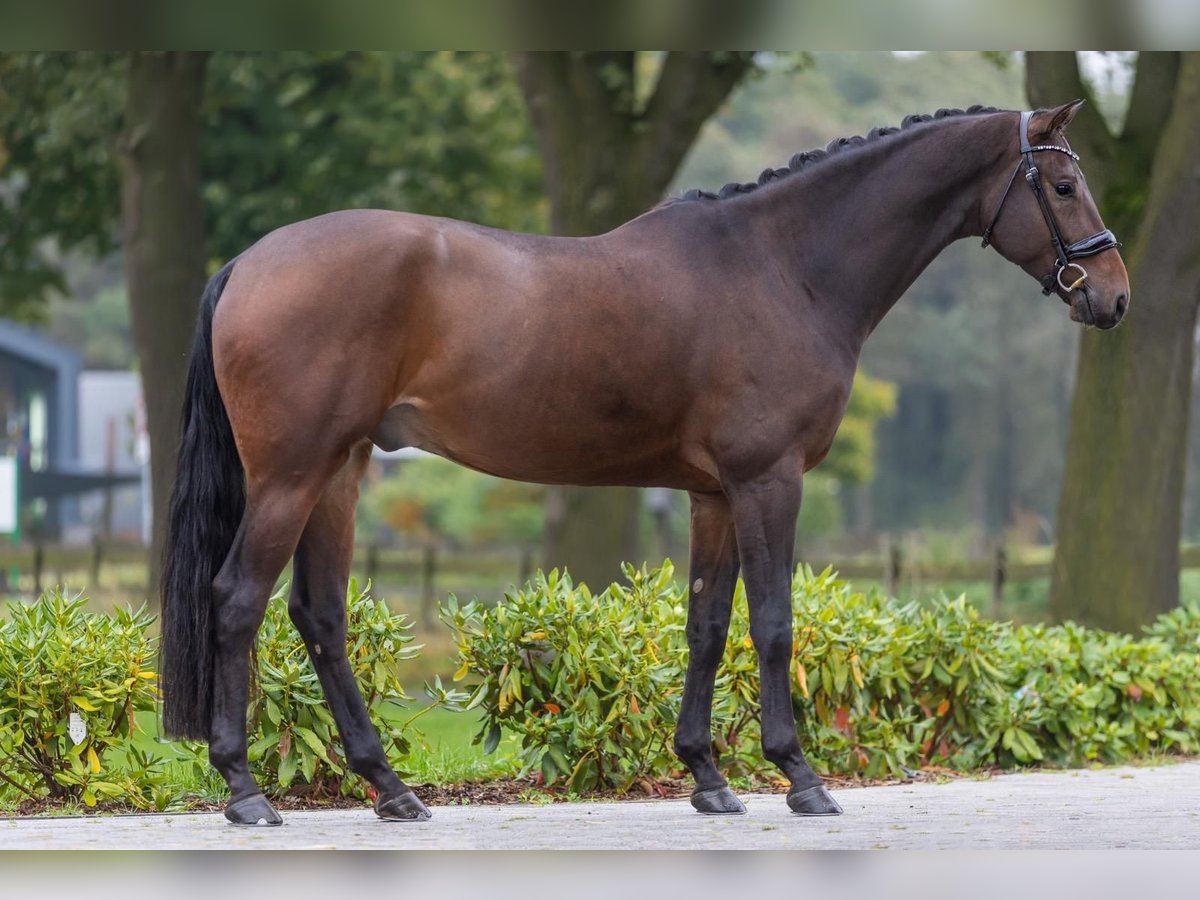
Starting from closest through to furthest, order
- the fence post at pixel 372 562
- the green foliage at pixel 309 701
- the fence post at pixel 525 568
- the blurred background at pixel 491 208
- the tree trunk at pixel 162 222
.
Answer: the green foliage at pixel 309 701, the blurred background at pixel 491 208, the tree trunk at pixel 162 222, the fence post at pixel 525 568, the fence post at pixel 372 562

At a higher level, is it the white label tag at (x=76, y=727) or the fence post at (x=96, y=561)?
the fence post at (x=96, y=561)

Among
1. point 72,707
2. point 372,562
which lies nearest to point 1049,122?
point 72,707

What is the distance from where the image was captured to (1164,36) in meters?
6.95

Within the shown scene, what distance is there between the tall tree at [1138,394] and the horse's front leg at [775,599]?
4511 millimetres

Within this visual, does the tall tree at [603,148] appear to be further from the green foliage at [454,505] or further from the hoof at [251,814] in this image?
the green foliage at [454,505]

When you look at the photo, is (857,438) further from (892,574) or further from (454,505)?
(892,574)

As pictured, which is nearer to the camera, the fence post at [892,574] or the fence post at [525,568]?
the fence post at [892,574]

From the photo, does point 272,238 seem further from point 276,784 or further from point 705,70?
point 705,70

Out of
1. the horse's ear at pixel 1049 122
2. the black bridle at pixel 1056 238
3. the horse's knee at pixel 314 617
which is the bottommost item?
the horse's knee at pixel 314 617

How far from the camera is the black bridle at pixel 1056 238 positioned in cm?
600

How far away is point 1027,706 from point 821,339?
276cm

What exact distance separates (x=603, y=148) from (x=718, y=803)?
606cm

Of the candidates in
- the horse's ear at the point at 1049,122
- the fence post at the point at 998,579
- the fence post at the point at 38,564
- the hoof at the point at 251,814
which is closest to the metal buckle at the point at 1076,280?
the horse's ear at the point at 1049,122

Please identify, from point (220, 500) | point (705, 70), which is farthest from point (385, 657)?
point (705, 70)
